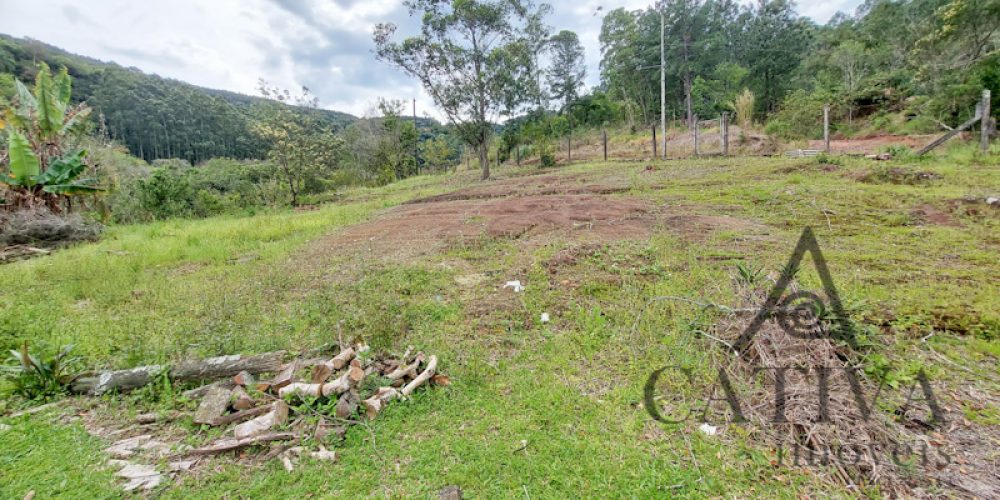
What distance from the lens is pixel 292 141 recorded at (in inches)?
544

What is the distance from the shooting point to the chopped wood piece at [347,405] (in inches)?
84.1

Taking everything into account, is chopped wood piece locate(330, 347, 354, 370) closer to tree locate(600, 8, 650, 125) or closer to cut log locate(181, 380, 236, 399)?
cut log locate(181, 380, 236, 399)

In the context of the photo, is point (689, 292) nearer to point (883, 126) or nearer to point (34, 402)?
point (34, 402)

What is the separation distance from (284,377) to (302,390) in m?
0.20

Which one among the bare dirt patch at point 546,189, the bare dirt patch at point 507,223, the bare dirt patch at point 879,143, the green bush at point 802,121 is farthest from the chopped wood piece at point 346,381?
the green bush at point 802,121

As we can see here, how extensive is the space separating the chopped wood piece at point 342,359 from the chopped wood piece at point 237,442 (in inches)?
17.7

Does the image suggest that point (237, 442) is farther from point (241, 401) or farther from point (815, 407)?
point (815, 407)

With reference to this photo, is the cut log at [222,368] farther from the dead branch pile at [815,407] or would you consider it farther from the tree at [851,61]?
the tree at [851,61]

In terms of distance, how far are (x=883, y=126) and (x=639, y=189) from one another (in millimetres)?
14797

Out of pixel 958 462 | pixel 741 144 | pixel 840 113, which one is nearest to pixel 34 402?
pixel 958 462

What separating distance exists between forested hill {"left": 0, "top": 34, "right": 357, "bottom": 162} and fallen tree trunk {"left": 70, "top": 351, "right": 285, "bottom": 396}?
38.7 m

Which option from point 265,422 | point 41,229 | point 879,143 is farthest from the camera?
point 879,143

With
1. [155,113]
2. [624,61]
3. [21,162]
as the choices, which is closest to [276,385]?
[21,162]

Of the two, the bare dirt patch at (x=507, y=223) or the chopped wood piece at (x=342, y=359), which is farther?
the bare dirt patch at (x=507, y=223)
